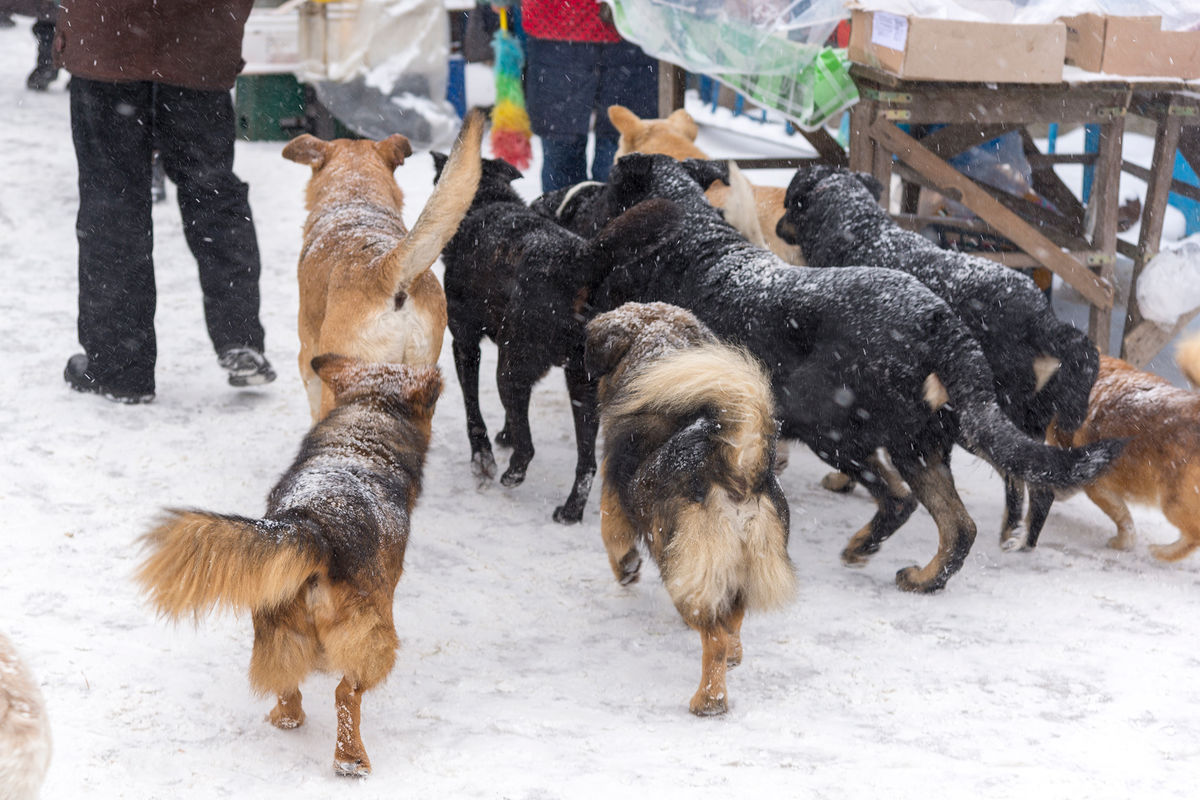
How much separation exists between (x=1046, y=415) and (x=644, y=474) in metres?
1.73

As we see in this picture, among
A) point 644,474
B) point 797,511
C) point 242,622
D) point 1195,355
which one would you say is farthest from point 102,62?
point 1195,355

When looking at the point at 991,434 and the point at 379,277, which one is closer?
the point at 991,434

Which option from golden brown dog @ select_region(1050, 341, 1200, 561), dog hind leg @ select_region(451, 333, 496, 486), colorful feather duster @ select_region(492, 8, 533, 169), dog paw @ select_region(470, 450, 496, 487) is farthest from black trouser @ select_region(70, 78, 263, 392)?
colorful feather duster @ select_region(492, 8, 533, 169)

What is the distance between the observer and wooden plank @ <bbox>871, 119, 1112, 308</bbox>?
18.3 feet

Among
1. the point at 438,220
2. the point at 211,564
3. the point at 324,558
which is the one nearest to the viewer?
the point at 211,564

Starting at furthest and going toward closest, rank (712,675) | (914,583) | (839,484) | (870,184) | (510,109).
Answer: (510,109) < (839,484) < (870,184) < (914,583) < (712,675)

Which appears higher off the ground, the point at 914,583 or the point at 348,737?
the point at 348,737

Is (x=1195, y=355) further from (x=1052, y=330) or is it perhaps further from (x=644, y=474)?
(x=644, y=474)

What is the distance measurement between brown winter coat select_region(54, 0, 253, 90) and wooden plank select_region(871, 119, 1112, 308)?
3250mm

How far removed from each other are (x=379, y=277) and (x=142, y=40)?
5.97 feet

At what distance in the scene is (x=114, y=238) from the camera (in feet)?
16.4

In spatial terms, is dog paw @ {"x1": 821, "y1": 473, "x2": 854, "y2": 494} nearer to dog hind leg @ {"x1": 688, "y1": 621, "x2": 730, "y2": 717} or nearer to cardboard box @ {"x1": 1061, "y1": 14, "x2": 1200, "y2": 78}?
dog hind leg @ {"x1": 688, "y1": 621, "x2": 730, "y2": 717}

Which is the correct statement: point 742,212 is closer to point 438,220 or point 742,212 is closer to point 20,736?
point 438,220

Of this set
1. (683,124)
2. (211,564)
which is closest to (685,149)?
(683,124)
